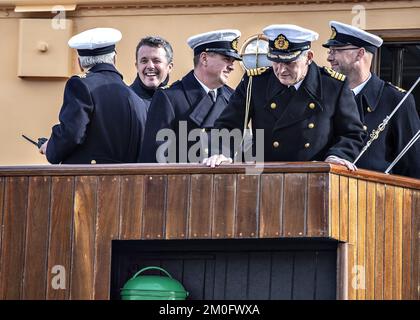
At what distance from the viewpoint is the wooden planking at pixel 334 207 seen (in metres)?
11.1

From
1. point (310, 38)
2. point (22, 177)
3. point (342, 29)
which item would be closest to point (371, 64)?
point (342, 29)

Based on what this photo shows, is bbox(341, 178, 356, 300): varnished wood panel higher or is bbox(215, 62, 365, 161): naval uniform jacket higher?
bbox(215, 62, 365, 161): naval uniform jacket

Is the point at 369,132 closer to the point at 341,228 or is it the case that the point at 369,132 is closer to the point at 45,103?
the point at 341,228

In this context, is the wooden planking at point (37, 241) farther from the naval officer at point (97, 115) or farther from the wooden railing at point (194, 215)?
the naval officer at point (97, 115)

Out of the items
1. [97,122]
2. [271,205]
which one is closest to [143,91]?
[97,122]

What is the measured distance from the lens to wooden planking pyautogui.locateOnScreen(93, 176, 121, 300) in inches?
452

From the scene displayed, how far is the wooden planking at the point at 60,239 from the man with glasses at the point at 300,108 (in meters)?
0.95

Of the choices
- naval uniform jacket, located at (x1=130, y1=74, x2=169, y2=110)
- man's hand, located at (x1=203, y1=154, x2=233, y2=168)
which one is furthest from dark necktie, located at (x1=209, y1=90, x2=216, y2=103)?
man's hand, located at (x1=203, y1=154, x2=233, y2=168)

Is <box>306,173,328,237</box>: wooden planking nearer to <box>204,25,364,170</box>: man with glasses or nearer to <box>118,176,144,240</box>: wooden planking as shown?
<box>204,25,364,170</box>: man with glasses

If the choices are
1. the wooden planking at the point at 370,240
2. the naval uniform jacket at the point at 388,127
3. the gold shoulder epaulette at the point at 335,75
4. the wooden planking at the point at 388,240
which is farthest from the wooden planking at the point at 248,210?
the naval uniform jacket at the point at 388,127

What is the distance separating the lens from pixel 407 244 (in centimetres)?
1170

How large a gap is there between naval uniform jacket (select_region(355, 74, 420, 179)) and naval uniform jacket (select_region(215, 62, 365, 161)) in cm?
52

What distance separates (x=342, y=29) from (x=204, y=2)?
196cm

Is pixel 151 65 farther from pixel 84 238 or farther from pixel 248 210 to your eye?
pixel 248 210
